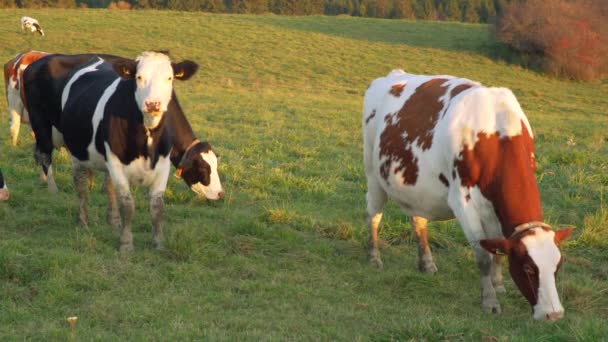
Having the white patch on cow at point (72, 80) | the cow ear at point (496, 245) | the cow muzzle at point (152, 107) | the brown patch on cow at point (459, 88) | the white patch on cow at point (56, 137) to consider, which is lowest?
the white patch on cow at point (56, 137)

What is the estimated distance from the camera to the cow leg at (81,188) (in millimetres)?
7605

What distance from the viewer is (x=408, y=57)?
117ft

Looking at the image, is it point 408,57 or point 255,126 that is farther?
point 408,57

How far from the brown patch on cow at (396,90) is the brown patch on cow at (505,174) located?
1.52 m

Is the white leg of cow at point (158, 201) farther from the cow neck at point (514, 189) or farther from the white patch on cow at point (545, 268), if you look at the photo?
the white patch on cow at point (545, 268)

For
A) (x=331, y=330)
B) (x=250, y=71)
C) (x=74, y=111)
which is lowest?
(x=250, y=71)

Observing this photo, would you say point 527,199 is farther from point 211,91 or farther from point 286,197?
point 211,91

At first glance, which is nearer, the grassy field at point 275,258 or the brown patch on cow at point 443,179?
the grassy field at point 275,258

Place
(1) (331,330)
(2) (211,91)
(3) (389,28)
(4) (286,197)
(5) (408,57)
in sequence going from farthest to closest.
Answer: (3) (389,28)
(5) (408,57)
(2) (211,91)
(4) (286,197)
(1) (331,330)

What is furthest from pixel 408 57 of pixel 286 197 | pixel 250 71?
pixel 286 197

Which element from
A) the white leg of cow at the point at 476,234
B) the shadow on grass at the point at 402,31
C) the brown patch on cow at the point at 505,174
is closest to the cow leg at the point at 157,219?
the white leg of cow at the point at 476,234

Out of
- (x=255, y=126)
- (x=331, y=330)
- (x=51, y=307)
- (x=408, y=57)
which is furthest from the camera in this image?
(x=408, y=57)

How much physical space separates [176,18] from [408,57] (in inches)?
575

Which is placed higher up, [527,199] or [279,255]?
[527,199]
